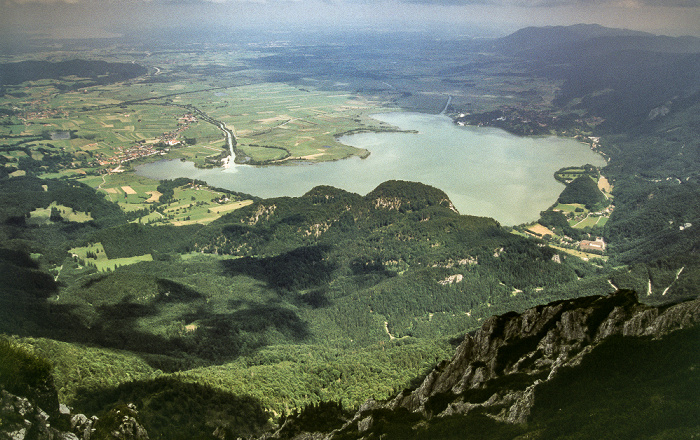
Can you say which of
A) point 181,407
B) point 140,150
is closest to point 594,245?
point 181,407

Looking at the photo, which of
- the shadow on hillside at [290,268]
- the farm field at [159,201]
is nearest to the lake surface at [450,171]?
the farm field at [159,201]

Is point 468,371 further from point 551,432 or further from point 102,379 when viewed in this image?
point 102,379

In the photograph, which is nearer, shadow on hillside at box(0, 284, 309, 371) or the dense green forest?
the dense green forest

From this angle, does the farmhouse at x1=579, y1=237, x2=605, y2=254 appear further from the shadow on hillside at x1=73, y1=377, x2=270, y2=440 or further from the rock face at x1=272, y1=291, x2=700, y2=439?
the shadow on hillside at x1=73, y1=377, x2=270, y2=440

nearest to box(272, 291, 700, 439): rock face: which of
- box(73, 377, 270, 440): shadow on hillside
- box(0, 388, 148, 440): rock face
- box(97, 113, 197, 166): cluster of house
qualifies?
box(73, 377, 270, 440): shadow on hillside

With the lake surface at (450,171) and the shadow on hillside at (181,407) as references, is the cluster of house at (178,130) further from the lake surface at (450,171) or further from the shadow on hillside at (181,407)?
the shadow on hillside at (181,407)

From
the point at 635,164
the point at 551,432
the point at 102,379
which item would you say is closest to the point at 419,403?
the point at 551,432
